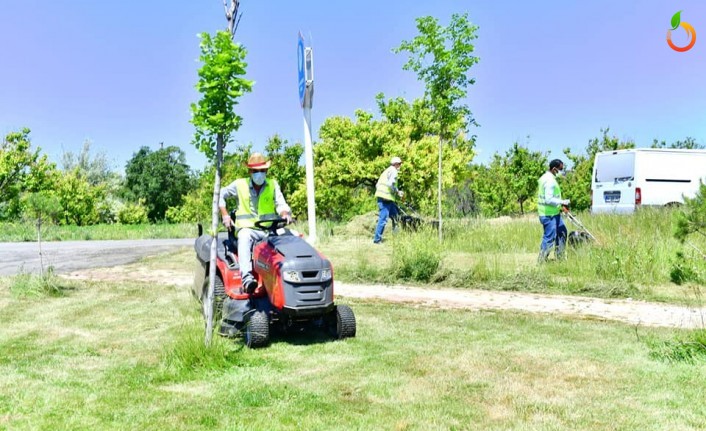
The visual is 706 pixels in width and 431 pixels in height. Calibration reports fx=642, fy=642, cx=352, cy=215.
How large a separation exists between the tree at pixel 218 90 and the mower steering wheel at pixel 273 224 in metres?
0.67

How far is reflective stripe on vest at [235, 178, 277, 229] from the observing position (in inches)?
247

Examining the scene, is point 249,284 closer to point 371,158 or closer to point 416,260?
point 416,260

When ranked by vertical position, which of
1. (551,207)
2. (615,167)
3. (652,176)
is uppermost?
(615,167)

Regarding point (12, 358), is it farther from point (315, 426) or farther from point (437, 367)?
point (437, 367)

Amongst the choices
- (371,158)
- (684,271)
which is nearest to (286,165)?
(371,158)

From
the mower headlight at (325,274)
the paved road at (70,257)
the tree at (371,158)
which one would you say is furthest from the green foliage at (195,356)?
the tree at (371,158)

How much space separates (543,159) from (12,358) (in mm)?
27258

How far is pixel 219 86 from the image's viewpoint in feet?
17.3

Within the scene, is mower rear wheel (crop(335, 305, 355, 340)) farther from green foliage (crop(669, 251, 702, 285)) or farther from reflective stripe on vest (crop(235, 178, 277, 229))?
green foliage (crop(669, 251, 702, 285))

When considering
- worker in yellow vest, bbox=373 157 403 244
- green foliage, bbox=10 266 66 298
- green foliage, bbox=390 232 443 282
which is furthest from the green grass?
worker in yellow vest, bbox=373 157 403 244

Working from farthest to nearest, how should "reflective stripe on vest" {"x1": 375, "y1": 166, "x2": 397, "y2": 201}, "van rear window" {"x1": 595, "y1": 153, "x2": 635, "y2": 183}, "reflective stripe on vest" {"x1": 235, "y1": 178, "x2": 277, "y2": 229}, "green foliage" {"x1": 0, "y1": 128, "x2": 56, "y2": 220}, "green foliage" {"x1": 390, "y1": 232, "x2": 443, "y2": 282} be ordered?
"green foliage" {"x1": 0, "y1": 128, "x2": 56, "y2": 220} < "van rear window" {"x1": 595, "y1": 153, "x2": 635, "y2": 183} < "reflective stripe on vest" {"x1": 375, "y1": 166, "x2": 397, "y2": 201} < "green foliage" {"x1": 390, "y1": 232, "x2": 443, "y2": 282} < "reflective stripe on vest" {"x1": 235, "y1": 178, "x2": 277, "y2": 229}

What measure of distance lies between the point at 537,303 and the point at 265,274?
3810 millimetres

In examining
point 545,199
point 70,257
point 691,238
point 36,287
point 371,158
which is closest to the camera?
point 36,287

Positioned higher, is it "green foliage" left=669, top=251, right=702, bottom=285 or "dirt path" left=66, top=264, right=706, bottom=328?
"green foliage" left=669, top=251, right=702, bottom=285
